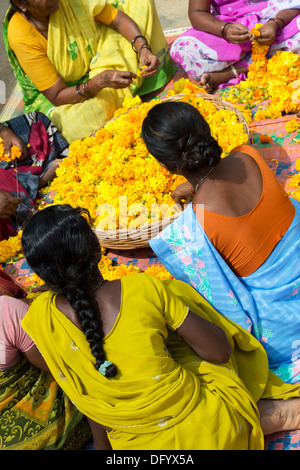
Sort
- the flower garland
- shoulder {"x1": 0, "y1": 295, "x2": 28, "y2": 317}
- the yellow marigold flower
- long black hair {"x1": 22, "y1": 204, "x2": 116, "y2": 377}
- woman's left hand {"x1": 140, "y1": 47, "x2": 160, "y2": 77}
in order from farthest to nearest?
woman's left hand {"x1": 140, "y1": 47, "x2": 160, "y2": 77}
the flower garland
the yellow marigold flower
shoulder {"x1": 0, "y1": 295, "x2": 28, "y2": 317}
long black hair {"x1": 22, "y1": 204, "x2": 116, "y2": 377}

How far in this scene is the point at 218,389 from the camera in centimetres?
208

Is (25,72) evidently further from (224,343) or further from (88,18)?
(224,343)

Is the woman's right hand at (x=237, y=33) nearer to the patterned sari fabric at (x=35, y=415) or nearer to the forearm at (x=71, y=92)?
the forearm at (x=71, y=92)

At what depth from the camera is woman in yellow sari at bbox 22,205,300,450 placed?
1.90 metres

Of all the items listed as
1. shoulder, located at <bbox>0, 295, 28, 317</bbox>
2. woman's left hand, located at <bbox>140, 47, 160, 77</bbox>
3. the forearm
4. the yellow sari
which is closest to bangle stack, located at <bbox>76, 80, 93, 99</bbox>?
the forearm

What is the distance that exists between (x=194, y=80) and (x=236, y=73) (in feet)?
1.45

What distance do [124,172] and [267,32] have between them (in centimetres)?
208

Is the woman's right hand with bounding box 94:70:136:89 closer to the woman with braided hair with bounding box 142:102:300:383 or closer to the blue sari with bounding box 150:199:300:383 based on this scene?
the woman with braided hair with bounding box 142:102:300:383

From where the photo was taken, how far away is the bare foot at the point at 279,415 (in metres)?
2.27

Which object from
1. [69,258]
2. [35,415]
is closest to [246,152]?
[69,258]

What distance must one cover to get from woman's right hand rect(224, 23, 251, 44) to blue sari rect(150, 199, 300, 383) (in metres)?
2.33

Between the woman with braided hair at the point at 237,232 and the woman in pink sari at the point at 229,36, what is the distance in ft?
7.32

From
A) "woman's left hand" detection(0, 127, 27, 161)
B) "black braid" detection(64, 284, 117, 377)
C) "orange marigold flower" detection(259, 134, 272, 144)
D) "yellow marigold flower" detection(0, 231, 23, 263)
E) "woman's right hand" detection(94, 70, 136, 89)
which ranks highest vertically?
"black braid" detection(64, 284, 117, 377)

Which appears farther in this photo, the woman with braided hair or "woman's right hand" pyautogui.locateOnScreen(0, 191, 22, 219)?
"woman's right hand" pyautogui.locateOnScreen(0, 191, 22, 219)
